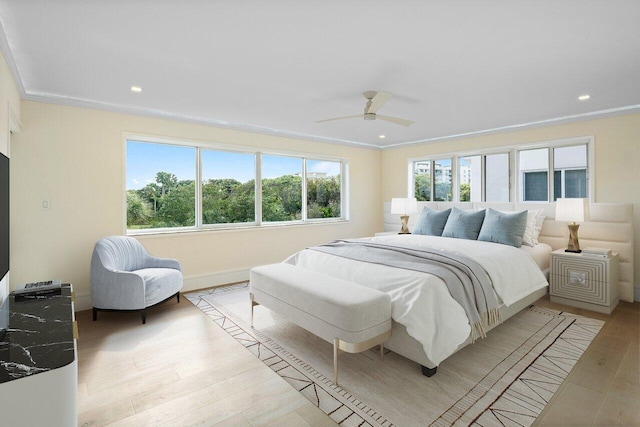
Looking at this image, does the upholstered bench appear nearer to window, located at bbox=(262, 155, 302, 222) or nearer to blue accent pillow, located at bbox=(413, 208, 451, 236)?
blue accent pillow, located at bbox=(413, 208, 451, 236)

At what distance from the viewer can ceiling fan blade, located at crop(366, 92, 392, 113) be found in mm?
3175

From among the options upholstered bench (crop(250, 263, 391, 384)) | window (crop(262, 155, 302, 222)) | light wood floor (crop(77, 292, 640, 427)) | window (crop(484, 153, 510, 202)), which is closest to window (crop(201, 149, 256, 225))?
window (crop(262, 155, 302, 222))

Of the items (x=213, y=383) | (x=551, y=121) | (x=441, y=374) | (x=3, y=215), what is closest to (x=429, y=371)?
(x=441, y=374)

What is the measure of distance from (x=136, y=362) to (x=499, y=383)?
2758mm

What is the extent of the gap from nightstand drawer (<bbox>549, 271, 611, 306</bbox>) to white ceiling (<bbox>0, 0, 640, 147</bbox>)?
205 cm

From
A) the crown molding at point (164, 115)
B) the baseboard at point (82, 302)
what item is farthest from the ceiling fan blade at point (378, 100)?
the baseboard at point (82, 302)

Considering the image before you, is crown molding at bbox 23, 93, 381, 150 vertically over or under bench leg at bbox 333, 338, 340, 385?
over

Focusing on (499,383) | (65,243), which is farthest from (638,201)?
(65,243)

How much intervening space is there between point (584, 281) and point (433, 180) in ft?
9.79

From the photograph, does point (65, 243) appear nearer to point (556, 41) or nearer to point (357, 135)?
point (357, 135)

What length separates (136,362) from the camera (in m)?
2.60

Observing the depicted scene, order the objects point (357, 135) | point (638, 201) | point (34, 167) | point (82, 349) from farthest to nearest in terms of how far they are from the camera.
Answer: point (357, 135)
point (638, 201)
point (34, 167)
point (82, 349)

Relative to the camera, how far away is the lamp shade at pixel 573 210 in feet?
12.4

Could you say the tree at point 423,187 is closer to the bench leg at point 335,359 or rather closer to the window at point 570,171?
the window at point 570,171
